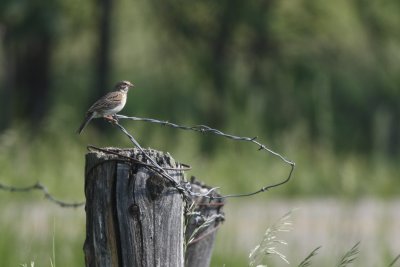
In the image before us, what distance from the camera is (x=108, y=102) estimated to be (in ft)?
16.3

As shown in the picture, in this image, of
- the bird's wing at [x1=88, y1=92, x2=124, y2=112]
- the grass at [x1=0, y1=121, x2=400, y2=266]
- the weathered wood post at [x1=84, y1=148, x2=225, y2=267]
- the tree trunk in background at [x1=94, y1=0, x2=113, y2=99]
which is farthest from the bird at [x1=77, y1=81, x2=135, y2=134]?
the tree trunk in background at [x1=94, y1=0, x2=113, y2=99]

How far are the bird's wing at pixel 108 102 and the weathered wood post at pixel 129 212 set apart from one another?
1.21m

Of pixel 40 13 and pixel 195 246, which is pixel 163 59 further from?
pixel 195 246

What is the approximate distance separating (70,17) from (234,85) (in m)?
3.11

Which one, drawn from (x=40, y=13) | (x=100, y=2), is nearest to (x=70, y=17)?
(x=100, y=2)

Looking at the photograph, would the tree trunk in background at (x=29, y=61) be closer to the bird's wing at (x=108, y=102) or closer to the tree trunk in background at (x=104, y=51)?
the tree trunk in background at (x=104, y=51)

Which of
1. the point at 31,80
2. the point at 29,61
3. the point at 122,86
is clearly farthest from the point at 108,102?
the point at 29,61

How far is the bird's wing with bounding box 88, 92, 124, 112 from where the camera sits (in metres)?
4.90

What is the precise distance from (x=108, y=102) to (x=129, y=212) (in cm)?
140

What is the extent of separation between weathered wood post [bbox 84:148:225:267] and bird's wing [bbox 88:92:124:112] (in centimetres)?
121

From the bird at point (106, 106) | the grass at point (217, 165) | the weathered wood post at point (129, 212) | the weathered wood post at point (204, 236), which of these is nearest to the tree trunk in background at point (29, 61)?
the grass at point (217, 165)

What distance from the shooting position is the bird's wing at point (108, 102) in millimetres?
4902

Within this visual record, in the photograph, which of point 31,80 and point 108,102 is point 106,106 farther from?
point 31,80

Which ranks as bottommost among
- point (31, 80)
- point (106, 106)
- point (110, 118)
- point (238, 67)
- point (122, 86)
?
point (110, 118)
